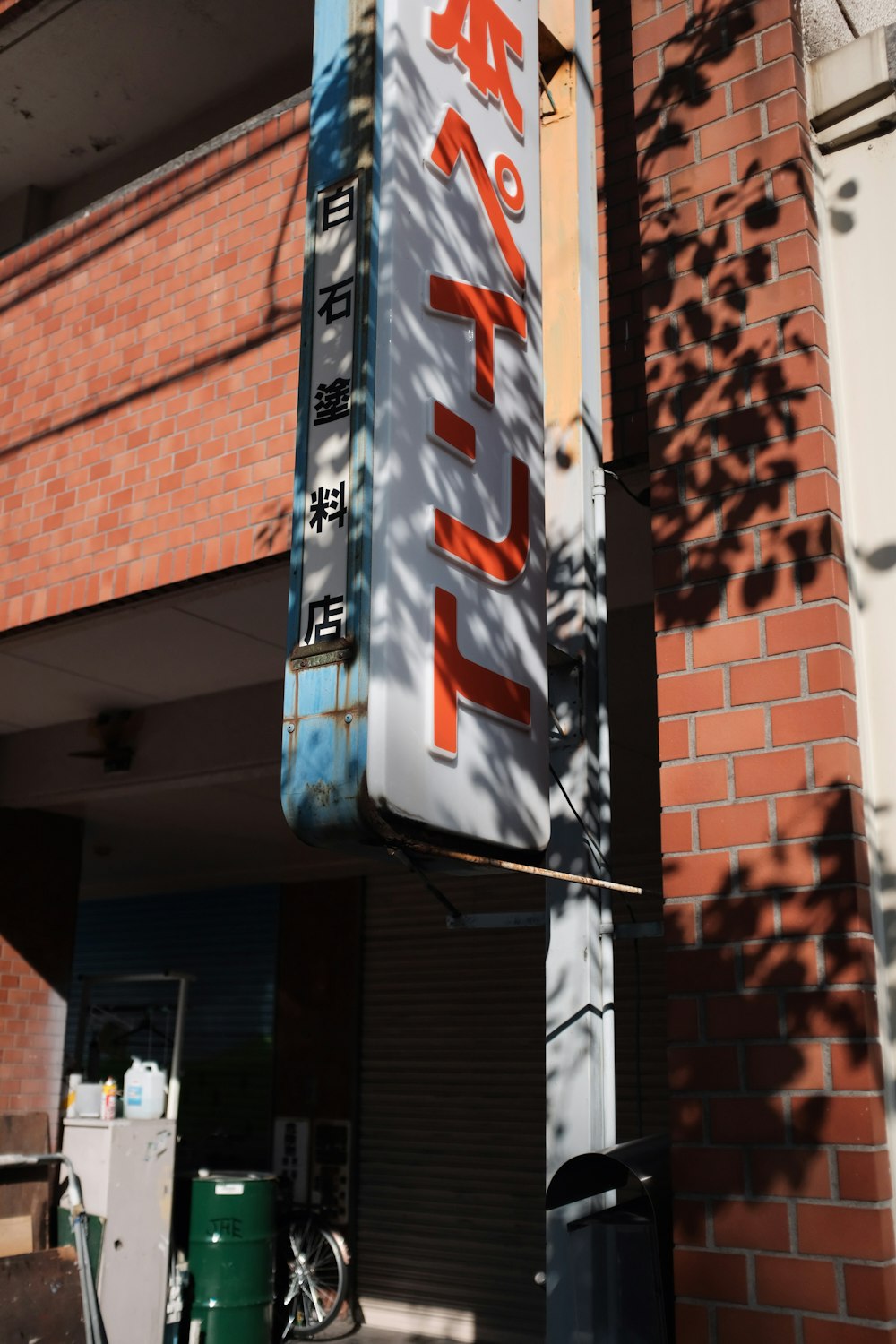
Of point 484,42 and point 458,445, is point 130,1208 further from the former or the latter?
point 484,42

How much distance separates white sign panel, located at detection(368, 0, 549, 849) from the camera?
321cm

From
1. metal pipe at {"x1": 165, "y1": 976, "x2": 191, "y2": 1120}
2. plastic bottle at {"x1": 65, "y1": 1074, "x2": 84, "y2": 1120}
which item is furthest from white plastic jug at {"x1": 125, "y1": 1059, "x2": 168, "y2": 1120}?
plastic bottle at {"x1": 65, "y1": 1074, "x2": 84, "y2": 1120}

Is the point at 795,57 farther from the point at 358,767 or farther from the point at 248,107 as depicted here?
the point at 248,107

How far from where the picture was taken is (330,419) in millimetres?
3477

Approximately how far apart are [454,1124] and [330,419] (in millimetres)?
8193

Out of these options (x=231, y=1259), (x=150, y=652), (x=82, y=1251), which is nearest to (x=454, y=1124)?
(x=231, y=1259)

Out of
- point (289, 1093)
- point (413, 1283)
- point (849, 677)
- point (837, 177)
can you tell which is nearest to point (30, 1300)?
point (413, 1283)

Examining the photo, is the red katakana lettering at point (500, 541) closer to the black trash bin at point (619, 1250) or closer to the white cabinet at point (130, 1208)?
the black trash bin at point (619, 1250)

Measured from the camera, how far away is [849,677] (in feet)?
11.2

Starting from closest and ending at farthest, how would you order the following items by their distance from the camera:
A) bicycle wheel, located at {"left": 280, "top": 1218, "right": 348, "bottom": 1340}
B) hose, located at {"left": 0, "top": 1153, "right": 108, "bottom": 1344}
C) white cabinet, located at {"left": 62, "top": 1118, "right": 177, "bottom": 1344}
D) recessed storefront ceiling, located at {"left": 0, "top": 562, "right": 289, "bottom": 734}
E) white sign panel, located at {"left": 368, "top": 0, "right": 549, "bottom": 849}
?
white sign panel, located at {"left": 368, "top": 0, "right": 549, "bottom": 849}
recessed storefront ceiling, located at {"left": 0, "top": 562, "right": 289, "bottom": 734}
hose, located at {"left": 0, "top": 1153, "right": 108, "bottom": 1344}
white cabinet, located at {"left": 62, "top": 1118, "right": 177, "bottom": 1344}
bicycle wheel, located at {"left": 280, "top": 1218, "right": 348, "bottom": 1340}

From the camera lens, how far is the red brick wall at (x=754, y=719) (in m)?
3.08

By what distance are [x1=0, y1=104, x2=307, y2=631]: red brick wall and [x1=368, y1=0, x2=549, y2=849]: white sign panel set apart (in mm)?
2091

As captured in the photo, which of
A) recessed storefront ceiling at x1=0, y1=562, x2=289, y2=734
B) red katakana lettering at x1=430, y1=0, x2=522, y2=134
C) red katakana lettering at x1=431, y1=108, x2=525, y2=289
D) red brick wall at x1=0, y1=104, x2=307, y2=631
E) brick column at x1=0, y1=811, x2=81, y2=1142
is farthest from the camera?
brick column at x1=0, y1=811, x2=81, y2=1142

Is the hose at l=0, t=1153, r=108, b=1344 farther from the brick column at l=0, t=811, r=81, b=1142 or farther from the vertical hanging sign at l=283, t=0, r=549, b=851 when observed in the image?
the vertical hanging sign at l=283, t=0, r=549, b=851
